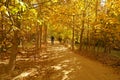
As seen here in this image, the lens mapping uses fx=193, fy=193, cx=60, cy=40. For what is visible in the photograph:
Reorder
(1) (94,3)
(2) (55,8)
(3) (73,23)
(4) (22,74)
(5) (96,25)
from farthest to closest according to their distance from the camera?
(3) (73,23), (1) (94,3), (5) (96,25), (2) (55,8), (4) (22,74)

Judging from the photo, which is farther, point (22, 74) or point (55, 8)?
point (55, 8)

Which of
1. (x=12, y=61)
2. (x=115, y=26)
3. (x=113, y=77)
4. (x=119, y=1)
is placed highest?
(x=119, y=1)

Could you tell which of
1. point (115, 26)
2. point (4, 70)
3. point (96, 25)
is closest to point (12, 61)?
point (4, 70)

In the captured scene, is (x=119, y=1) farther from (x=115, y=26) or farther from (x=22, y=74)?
(x=22, y=74)

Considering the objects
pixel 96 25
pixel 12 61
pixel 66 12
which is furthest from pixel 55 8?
pixel 96 25

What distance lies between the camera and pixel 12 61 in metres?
12.0

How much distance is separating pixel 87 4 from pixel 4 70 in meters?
15.3

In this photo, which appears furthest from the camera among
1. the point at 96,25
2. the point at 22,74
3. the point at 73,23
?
the point at 73,23

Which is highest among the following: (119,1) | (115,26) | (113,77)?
(119,1)

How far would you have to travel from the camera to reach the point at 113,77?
1197cm

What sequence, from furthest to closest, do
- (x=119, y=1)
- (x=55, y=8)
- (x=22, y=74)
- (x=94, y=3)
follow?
(x=94, y=3), (x=119, y=1), (x=55, y=8), (x=22, y=74)

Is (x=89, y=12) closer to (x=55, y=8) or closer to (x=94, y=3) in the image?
(x=94, y=3)

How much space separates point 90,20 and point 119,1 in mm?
9850

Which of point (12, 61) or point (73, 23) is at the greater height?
point (73, 23)
